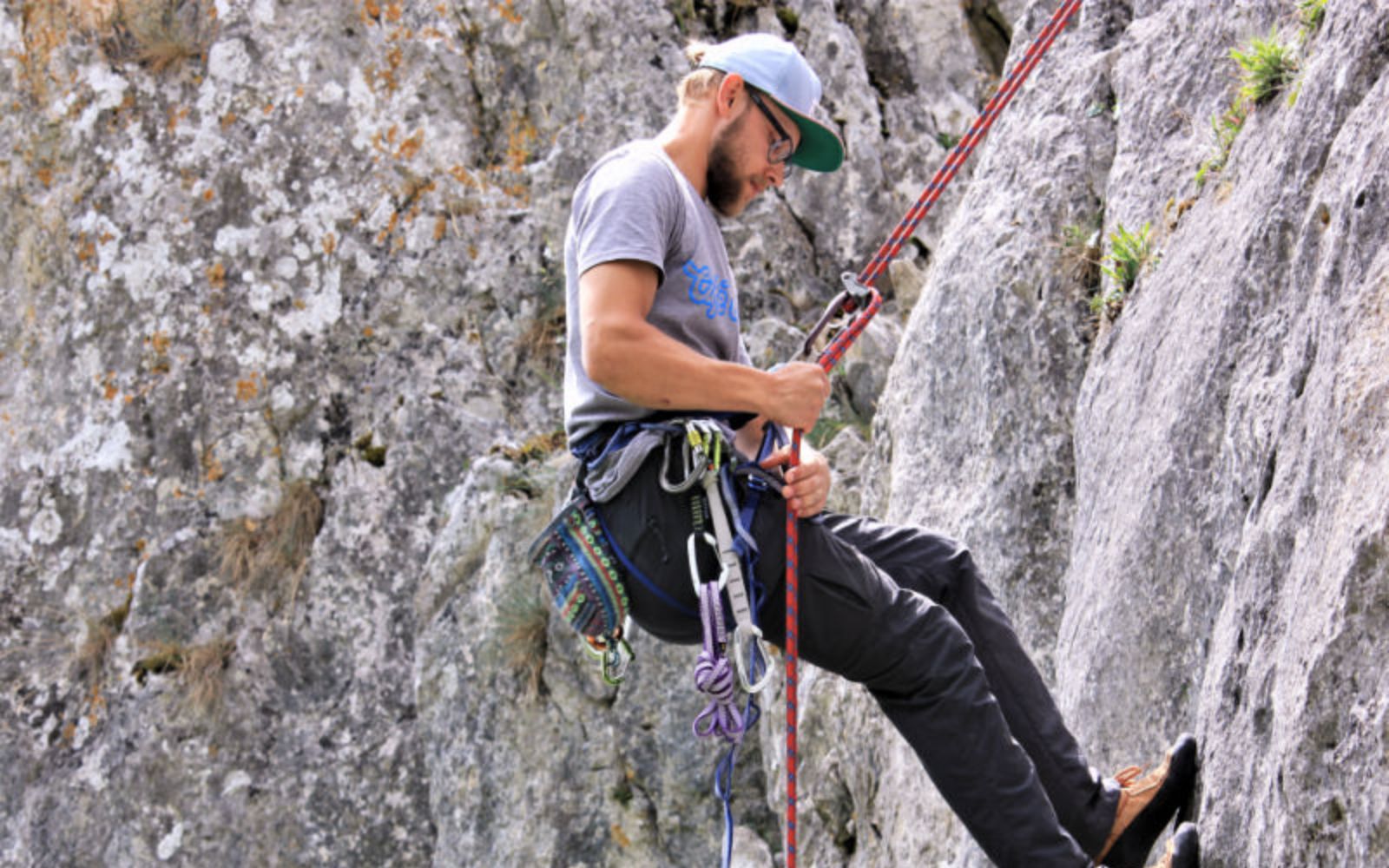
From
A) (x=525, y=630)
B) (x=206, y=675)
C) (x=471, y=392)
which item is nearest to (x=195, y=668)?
(x=206, y=675)

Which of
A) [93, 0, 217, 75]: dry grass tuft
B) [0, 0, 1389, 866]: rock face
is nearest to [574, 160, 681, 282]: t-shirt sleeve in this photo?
[0, 0, 1389, 866]: rock face

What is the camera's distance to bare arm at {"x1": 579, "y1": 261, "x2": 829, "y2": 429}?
4039 millimetres

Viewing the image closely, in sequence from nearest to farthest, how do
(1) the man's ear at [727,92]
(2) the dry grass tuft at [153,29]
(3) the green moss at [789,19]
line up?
(1) the man's ear at [727,92], (2) the dry grass tuft at [153,29], (3) the green moss at [789,19]

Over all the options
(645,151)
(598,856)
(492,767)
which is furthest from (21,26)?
(645,151)

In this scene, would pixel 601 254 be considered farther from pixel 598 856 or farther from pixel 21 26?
pixel 21 26

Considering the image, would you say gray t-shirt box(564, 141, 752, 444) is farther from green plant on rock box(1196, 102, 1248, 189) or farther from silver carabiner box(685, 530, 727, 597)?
green plant on rock box(1196, 102, 1248, 189)

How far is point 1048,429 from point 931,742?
2.39 m

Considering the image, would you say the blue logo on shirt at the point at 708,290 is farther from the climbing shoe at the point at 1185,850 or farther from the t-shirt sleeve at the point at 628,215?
the climbing shoe at the point at 1185,850

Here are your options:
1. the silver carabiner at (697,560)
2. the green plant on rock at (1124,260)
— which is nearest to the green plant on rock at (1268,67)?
the green plant on rock at (1124,260)

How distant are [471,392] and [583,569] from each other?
5.82m

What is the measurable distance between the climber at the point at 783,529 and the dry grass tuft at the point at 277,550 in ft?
18.4

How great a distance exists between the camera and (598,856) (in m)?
8.69

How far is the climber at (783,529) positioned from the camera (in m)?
4.05

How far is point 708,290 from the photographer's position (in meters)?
4.43
